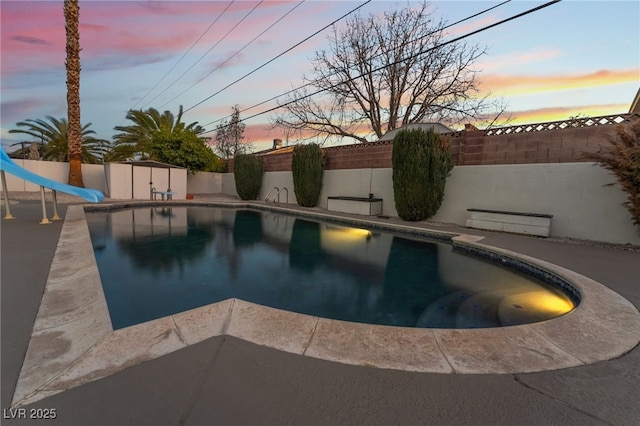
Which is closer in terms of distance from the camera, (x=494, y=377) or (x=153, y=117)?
(x=494, y=377)

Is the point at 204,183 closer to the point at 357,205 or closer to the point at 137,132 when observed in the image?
the point at 137,132

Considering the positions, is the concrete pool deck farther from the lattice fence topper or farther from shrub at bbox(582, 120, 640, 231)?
the lattice fence topper

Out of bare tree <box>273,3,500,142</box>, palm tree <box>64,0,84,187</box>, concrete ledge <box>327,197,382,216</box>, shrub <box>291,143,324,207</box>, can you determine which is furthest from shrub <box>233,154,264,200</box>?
palm tree <box>64,0,84,187</box>

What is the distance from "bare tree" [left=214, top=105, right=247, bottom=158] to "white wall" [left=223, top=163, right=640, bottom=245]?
23.0 m

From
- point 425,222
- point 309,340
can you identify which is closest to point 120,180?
point 425,222

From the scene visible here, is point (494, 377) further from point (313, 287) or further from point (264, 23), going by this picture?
point (264, 23)

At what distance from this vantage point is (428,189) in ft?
28.7

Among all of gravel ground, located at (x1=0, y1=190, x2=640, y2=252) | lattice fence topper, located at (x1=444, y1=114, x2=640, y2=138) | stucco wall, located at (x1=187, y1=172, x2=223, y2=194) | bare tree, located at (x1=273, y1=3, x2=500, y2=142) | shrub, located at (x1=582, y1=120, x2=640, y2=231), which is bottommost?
gravel ground, located at (x1=0, y1=190, x2=640, y2=252)

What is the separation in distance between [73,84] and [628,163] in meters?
19.3

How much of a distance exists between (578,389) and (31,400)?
3.05m

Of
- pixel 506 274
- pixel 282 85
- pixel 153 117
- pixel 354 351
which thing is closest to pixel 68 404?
pixel 354 351

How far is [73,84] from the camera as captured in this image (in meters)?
13.1

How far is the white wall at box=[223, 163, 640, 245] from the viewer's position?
609cm

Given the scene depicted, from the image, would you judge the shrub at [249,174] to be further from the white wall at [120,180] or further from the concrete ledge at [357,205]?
the concrete ledge at [357,205]
